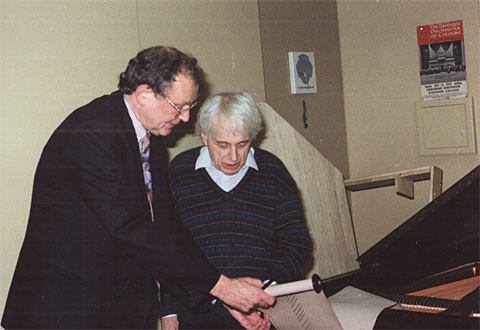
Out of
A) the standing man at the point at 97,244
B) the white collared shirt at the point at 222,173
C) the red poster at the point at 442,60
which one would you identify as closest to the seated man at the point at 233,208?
the white collared shirt at the point at 222,173

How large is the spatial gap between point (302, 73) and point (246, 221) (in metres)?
1.62

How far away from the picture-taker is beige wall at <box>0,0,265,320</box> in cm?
208

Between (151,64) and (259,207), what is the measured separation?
638 mm

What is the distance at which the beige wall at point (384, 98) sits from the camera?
3.74 meters

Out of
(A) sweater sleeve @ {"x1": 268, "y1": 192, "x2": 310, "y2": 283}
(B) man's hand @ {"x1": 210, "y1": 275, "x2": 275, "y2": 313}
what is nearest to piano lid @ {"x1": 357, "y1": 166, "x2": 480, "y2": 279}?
(A) sweater sleeve @ {"x1": 268, "y1": 192, "x2": 310, "y2": 283}

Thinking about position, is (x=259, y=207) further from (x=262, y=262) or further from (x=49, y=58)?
(x=49, y=58)

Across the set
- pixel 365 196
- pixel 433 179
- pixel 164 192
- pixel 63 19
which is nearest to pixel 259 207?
pixel 164 192

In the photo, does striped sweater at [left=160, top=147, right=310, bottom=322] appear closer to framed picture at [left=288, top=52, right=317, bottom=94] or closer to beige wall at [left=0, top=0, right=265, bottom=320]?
beige wall at [left=0, top=0, right=265, bottom=320]

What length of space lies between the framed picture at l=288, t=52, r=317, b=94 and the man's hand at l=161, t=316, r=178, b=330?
5.68ft

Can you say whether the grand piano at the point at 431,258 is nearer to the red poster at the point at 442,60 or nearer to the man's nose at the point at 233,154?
the man's nose at the point at 233,154

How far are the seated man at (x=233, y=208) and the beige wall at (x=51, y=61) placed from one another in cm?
45

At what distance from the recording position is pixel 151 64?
74.6 inches

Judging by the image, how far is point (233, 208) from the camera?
221 cm

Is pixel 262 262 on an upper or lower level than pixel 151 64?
lower
